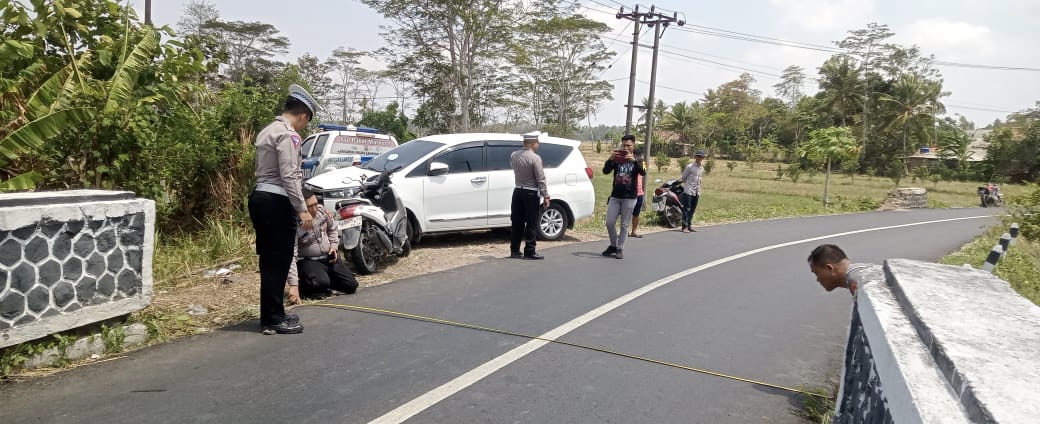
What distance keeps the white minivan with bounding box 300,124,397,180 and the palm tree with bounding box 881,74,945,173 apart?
55.3 m

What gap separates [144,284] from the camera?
4.79 metres

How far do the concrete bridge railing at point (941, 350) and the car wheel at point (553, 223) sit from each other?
326 inches

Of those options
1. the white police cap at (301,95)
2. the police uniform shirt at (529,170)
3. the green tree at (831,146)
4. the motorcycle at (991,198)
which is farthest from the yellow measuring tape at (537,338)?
the motorcycle at (991,198)

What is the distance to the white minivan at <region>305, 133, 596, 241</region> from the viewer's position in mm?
A: 9289

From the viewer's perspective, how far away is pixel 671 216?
14.2m

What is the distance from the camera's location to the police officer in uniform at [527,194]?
8.73 meters

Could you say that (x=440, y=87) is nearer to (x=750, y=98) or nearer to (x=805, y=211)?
(x=805, y=211)

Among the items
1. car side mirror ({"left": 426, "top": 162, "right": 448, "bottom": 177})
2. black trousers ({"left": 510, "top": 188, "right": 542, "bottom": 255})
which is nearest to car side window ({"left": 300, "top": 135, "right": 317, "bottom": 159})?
car side mirror ({"left": 426, "top": 162, "right": 448, "bottom": 177})

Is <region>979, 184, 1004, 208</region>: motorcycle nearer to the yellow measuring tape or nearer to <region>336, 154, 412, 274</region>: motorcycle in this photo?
<region>336, 154, 412, 274</region>: motorcycle

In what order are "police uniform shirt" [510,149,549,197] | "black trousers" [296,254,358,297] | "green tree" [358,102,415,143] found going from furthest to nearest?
"green tree" [358,102,415,143] → "police uniform shirt" [510,149,549,197] → "black trousers" [296,254,358,297]

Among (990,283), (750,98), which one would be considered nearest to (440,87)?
(990,283)

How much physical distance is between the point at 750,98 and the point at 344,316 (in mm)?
81055

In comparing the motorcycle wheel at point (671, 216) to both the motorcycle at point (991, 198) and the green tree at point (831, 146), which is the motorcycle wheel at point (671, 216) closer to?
the green tree at point (831, 146)

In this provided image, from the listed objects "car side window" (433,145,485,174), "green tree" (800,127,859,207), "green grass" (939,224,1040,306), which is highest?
"green tree" (800,127,859,207)
